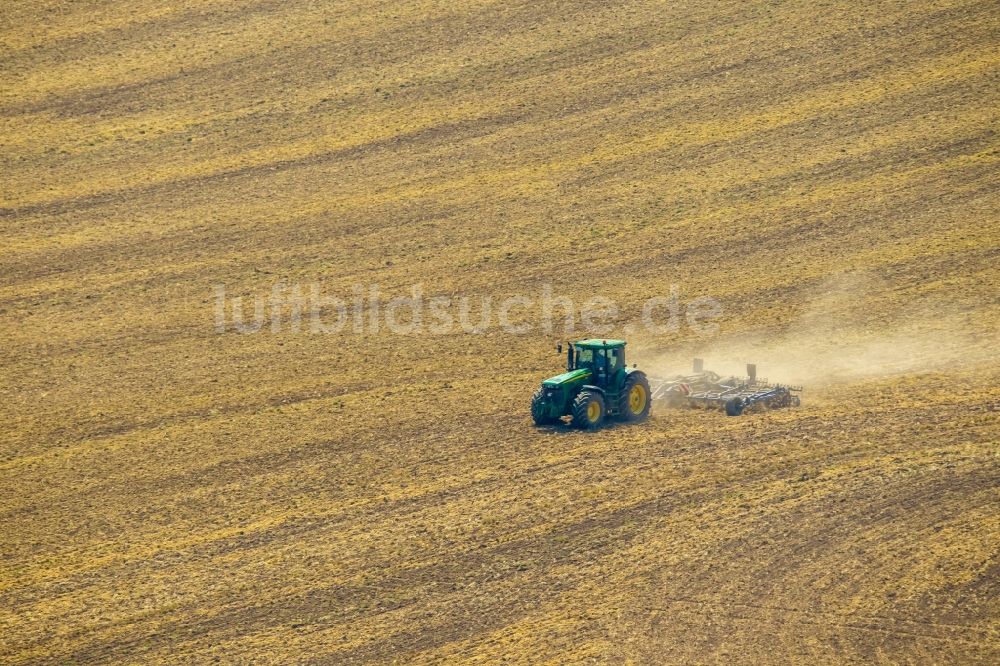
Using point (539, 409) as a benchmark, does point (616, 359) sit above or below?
above

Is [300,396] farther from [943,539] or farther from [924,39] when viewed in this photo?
[924,39]

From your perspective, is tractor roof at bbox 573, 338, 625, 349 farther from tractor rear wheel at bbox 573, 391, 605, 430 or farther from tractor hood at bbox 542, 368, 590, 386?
tractor rear wheel at bbox 573, 391, 605, 430

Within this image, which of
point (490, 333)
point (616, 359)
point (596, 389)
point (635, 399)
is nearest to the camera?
point (596, 389)

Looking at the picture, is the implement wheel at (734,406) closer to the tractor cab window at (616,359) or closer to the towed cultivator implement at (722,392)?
the towed cultivator implement at (722,392)

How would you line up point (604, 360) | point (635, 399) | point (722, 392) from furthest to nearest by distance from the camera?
point (722, 392)
point (635, 399)
point (604, 360)

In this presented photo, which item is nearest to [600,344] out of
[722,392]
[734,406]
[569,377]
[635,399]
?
[569,377]

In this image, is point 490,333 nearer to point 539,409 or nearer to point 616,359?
point 539,409

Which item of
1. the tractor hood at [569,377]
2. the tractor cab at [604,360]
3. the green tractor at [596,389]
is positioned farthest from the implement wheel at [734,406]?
the tractor hood at [569,377]
